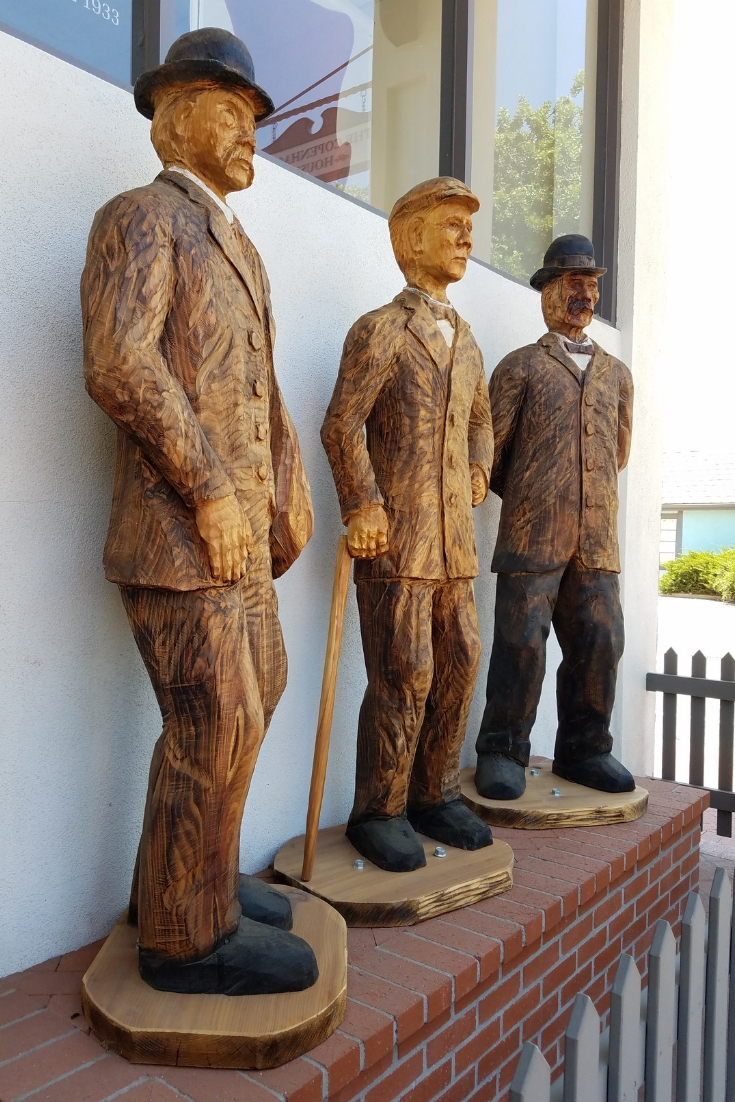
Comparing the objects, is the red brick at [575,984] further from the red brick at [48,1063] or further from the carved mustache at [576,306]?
the carved mustache at [576,306]

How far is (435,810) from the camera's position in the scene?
2.69 metres

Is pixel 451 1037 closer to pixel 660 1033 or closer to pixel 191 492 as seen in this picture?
pixel 660 1033

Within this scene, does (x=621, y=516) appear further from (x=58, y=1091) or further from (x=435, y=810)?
(x=58, y=1091)

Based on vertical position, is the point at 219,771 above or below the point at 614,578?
below

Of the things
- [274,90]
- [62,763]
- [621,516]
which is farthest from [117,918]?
[621,516]

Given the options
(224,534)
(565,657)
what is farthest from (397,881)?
(565,657)

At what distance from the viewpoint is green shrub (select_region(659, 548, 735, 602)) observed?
21.3 metres

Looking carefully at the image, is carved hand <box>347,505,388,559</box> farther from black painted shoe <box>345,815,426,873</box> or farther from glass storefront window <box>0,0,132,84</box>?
glass storefront window <box>0,0,132,84</box>

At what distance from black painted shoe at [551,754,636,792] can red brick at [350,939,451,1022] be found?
146 cm

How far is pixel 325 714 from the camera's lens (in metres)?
2.29

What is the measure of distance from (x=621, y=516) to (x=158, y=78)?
10.5 ft

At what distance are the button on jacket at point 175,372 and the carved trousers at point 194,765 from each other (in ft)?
0.28

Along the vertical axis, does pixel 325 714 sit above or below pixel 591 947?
above

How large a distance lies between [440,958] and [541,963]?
19.5 inches
